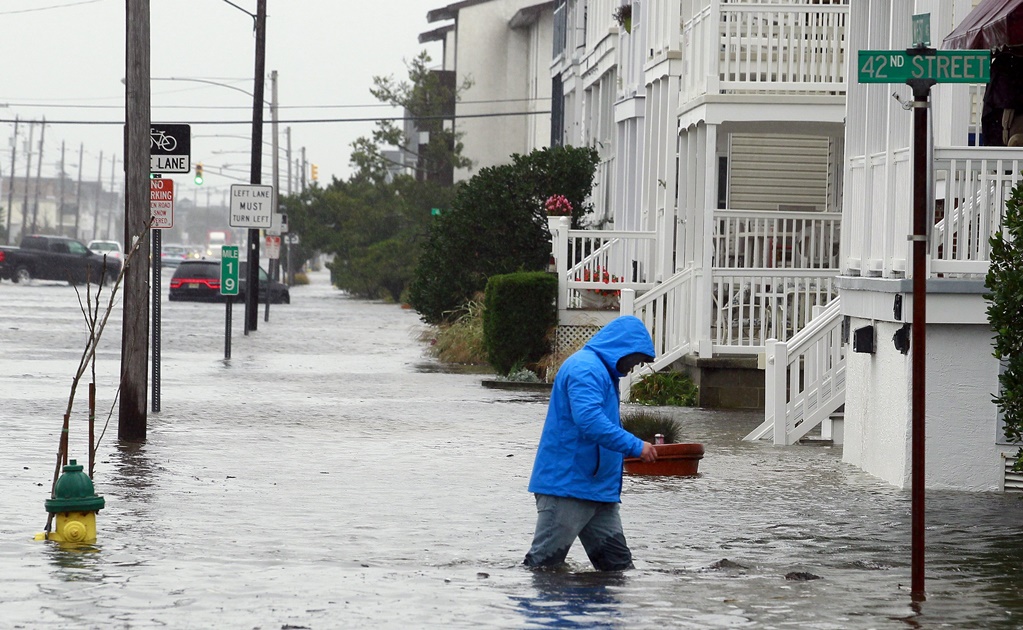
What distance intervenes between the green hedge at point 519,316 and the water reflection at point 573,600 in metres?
15.9

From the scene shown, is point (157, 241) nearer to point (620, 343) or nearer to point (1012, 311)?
point (620, 343)

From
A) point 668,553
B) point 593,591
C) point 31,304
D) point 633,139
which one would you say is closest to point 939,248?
point 668,553

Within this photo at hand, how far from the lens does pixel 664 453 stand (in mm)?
Answer: 12727

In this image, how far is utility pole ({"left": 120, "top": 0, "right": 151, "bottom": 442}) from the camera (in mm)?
14664

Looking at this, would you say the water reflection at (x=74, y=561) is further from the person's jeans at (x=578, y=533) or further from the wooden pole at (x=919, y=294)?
the wooden pole at (x=919, y=294)

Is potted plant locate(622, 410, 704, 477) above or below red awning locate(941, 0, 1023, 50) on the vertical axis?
below

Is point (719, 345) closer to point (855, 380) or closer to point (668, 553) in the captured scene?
point (855, 380)

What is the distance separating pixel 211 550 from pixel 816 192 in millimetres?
17982

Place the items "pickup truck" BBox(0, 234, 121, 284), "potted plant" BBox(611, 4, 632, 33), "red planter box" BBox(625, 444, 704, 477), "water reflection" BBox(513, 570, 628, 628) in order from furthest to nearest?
"pickup truck" BBox(0, 234, 121, 284) → "potted plant" BBox(611, 4, 632, 33) → "red planter box" BBox(625, 444, 704, 477) → "water reflection" BBox(513, 570, 628, 628)

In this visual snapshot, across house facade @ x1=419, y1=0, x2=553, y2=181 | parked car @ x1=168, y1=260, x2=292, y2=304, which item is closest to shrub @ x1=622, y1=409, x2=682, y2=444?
parked car @ x1=168, y1=260, x2=292, y2=304

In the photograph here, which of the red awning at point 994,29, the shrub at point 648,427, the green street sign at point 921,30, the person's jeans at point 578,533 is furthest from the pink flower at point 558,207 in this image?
the green street sign at point 921,30

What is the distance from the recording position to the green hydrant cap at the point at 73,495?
934 cm

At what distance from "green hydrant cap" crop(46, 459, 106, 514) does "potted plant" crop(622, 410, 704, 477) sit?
4.01 meters

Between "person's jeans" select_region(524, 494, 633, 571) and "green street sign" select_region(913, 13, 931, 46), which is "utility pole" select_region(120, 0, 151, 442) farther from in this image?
"green street sign" select_region(913, 13, 931, 46)
